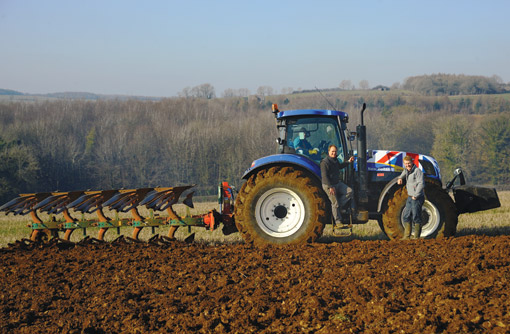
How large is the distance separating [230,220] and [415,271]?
12.1 feet

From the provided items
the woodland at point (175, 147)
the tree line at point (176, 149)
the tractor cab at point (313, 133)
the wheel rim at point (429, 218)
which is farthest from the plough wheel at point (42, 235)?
the woodland at point (175, 147)

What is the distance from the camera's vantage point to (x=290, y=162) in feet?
27.5

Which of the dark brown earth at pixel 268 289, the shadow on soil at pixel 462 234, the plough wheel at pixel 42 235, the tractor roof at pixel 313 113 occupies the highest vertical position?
the tractor roof at pixel 313 113

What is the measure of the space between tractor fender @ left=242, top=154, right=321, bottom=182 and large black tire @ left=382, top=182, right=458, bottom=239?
4.26 feet

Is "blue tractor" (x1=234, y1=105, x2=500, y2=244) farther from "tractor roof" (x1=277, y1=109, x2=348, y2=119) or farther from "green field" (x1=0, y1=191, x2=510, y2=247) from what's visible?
"green field" (x1=0, y1=191, x2=510, y2=247)

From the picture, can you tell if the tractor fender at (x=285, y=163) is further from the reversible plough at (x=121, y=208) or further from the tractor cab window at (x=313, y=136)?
the reversible plough at (x=121, y=208)

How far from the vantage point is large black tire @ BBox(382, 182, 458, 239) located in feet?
28.3

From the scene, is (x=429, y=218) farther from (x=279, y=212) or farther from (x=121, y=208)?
(x=121, y=208)

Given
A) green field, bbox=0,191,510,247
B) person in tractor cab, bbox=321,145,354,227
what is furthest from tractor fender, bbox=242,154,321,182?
green field, bbox=0,191,510,247

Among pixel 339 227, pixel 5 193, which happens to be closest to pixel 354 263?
pixel 339 227

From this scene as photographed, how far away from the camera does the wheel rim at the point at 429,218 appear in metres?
8.67

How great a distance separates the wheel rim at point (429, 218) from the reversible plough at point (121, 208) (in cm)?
302

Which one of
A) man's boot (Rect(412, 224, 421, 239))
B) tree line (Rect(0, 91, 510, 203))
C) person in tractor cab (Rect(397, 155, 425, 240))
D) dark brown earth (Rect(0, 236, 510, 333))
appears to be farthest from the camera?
tree line (Rect(0, 91, 510, 203))

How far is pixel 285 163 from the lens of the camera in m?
8.54
